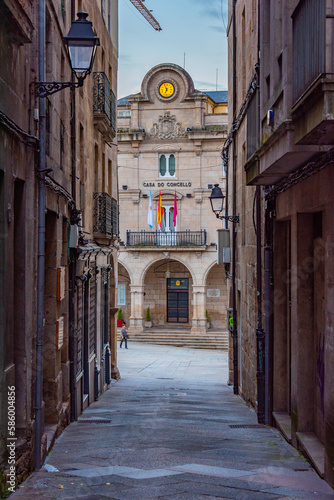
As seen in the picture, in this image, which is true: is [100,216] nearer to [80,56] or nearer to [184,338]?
[80,56]

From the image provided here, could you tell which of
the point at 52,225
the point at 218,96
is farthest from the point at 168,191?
the point at 52,225

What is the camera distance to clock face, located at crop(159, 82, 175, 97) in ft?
120

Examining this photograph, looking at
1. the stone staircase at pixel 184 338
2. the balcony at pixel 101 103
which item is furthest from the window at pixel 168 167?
the balcony at pixel 101 103

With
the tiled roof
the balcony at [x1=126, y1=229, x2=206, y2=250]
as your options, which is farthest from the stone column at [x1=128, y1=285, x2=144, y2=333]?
the tiled roof

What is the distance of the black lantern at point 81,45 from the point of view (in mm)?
7633

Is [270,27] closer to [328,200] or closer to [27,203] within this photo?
[328,200]

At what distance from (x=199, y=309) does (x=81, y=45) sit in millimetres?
27678

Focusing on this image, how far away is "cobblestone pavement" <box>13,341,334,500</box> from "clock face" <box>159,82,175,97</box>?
84.0 feet

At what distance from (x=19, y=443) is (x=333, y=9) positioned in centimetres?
528

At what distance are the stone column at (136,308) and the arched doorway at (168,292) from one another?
192cm

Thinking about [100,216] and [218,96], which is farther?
[218,96]

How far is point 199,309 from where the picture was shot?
3462cm

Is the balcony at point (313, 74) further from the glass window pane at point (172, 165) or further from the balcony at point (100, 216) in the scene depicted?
the glass window pane at point (172, 165)

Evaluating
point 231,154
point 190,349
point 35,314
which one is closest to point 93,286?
point 231,154
